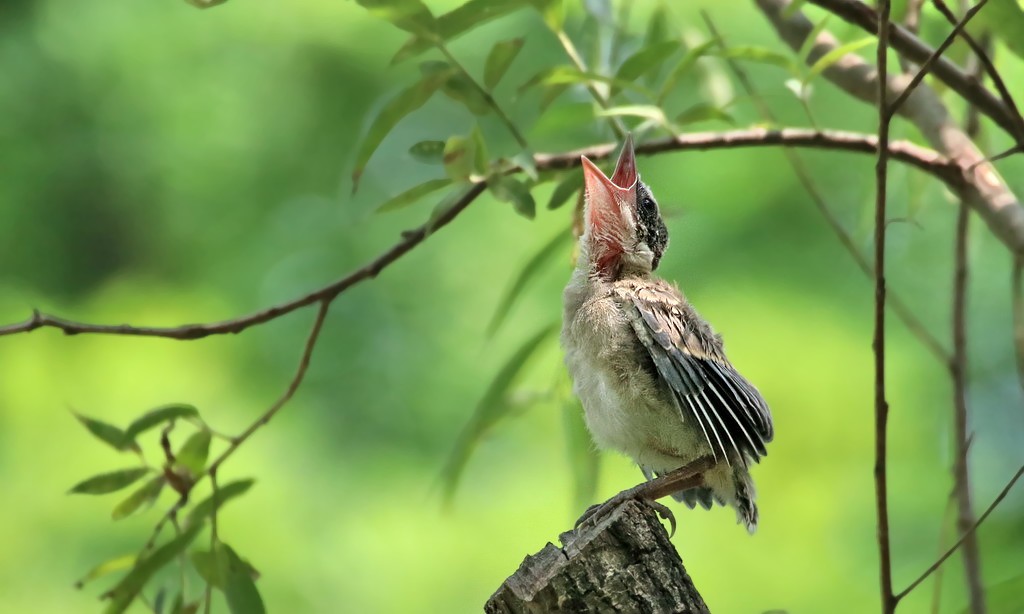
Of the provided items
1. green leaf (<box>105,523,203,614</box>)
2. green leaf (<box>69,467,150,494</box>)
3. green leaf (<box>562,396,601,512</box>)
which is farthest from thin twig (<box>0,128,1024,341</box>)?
green leaf (<box>562,396,601,512</box>)

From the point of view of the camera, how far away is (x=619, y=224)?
1.94 metres

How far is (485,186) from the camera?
1.77 m

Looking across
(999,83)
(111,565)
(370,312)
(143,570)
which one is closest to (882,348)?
(999,83)

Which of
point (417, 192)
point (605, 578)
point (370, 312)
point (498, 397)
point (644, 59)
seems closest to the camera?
point (605, 578)

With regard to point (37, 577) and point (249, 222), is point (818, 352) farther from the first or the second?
point (37, 577)

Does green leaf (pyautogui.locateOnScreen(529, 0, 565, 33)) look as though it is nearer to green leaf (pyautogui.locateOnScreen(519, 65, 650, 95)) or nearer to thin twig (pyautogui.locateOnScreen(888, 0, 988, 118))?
green leaf (pyautogui.locateOnScreen(519, 65, 650, 95))

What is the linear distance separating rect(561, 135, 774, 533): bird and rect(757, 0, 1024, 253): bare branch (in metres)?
0.42

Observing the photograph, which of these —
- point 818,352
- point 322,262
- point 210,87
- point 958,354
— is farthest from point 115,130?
point 958,354

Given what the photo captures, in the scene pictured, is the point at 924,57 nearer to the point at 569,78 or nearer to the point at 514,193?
the point at 569,78

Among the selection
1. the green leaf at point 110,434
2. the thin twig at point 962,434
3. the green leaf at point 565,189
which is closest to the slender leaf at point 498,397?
the green leaf at point 565,189

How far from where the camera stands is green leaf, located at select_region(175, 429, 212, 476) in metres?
1.83

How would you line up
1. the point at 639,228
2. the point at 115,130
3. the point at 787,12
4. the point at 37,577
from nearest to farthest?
the point at 787,12
the point at 639,228
the point at 37,577
the point at 115,130

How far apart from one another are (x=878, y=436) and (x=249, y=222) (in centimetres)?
313

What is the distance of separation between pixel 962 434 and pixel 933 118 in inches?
21.7
